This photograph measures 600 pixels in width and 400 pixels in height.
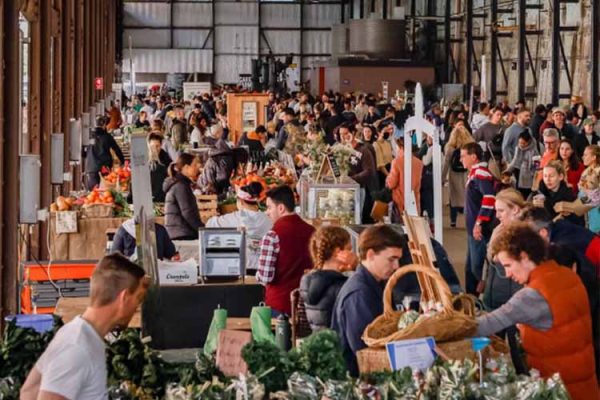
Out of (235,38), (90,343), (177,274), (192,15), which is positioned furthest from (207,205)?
(192,15)

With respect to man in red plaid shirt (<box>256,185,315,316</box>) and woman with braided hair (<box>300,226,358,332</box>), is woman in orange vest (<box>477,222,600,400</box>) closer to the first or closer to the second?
woman with braided hair (<box>300,226,358,332</box>)

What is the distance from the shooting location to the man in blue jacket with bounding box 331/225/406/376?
5.46 meters

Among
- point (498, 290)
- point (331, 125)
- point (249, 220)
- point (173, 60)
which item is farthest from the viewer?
point (173, 60)

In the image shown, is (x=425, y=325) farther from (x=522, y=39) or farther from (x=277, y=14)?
(x=277, y=14)

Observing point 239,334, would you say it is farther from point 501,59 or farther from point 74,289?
point 501,59

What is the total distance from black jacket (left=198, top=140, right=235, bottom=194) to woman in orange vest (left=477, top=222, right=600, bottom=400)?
26.4ft

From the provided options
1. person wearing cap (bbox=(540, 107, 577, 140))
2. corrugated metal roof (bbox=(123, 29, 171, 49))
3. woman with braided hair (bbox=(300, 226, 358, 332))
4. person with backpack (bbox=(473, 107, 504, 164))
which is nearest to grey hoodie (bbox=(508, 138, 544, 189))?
person wearing cap (bbox=(540, 107, 577, 140))

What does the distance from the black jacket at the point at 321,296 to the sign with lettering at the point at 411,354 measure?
1.16m

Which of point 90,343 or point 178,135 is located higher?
point 178,135

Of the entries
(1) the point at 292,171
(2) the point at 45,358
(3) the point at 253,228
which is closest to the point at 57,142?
(1) the point at 292,171

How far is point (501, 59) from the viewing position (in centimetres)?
3027

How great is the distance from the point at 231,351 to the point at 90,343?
1144 mm

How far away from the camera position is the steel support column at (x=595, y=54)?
23109 mm

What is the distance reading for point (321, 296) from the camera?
20.0ft
